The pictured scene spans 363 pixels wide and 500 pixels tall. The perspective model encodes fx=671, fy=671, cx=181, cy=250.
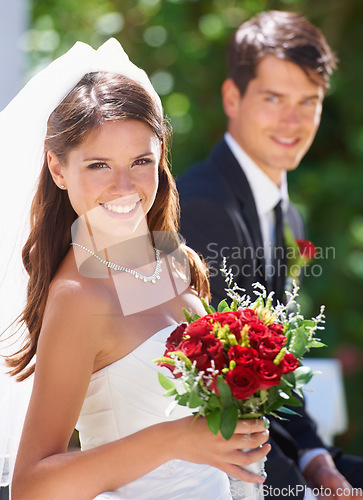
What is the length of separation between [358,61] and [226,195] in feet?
11.8

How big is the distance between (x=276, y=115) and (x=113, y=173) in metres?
1.66

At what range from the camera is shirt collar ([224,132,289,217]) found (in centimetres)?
316

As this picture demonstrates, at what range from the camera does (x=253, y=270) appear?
2.83 metres

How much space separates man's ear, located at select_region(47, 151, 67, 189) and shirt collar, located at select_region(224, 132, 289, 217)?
1.31m

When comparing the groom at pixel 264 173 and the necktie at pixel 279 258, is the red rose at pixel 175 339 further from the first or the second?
the necktie at pixel 279 258

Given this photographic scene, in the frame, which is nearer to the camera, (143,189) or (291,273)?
(143,189)

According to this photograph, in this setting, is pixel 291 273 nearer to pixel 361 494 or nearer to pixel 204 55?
pixel 361 494

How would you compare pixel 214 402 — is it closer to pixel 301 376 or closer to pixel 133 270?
pixel 301 376

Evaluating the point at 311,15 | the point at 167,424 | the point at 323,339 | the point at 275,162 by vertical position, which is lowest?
the point at 323,339

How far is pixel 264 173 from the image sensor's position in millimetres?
3256

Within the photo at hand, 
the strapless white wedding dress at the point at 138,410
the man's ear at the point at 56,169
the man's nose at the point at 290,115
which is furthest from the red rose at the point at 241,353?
the man's nose at the point at 290,115

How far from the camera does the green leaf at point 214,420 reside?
1602 millimetres

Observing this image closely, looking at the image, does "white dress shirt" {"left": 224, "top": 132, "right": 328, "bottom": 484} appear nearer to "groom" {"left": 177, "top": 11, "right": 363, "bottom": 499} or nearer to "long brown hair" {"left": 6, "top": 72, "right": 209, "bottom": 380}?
"groom" {"left": 177, "top": 11, "right": 363, "bottom": 499}

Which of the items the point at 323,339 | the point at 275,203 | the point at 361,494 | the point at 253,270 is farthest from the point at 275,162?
the point at 323,339
